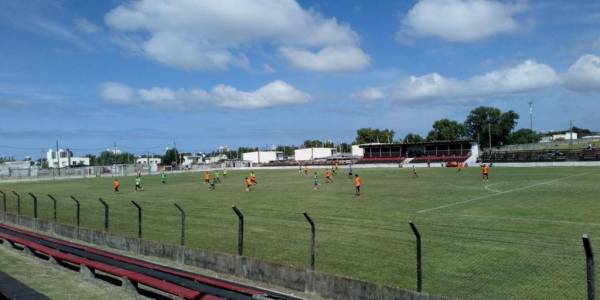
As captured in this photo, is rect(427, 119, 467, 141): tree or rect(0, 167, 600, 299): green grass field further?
rect(427, 119, 467, 141): tree

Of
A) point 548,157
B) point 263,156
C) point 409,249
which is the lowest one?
point 409,249

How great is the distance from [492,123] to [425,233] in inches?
5958

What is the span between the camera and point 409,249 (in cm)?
1461

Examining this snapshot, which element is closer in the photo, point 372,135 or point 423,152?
point 423,152

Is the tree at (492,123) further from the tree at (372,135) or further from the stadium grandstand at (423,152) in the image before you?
the stadium grandstand at (423,152)

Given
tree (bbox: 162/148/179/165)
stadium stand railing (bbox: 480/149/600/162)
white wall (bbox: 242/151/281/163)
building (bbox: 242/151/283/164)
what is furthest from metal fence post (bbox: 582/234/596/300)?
tree (bbox: 162/148/179/165)

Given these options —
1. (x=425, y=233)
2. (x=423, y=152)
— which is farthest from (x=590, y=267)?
(x=423, y=152)

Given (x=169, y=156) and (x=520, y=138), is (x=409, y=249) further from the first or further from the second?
(x=169, y=156)

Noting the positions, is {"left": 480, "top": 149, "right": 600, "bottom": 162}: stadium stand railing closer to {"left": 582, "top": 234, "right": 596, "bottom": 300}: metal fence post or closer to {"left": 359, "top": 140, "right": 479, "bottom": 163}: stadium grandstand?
{"left": 359, "top": 140, "right": 479, "bottom": 163}: stadium grandstand

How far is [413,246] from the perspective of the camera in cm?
1468

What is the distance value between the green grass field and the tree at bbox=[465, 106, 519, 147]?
132 metres

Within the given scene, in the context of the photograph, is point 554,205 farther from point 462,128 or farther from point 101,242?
point 462,128

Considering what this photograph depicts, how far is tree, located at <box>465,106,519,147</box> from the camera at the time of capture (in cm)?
15538

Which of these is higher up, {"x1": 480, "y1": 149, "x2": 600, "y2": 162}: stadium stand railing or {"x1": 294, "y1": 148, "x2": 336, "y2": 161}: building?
{"x1": 294, "y1": 148, "x2": 336, "y2": 161}: building
